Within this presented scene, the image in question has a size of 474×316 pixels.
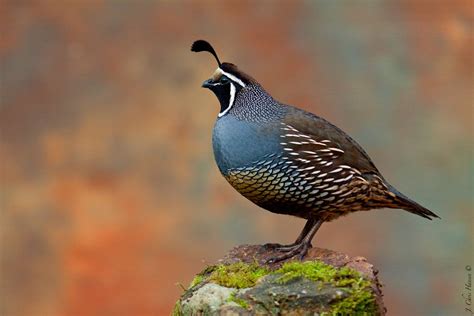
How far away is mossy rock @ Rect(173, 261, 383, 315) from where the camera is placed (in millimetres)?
4484

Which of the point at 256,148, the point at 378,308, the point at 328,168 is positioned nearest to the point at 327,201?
the point at 328,168

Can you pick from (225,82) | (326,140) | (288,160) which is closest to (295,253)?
(288,160)

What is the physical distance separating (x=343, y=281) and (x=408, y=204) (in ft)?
4.23

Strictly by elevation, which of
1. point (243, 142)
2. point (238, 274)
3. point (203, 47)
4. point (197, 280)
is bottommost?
point (238, 274)

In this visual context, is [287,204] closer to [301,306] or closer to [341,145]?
[341,145]

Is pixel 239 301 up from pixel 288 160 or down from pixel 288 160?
down

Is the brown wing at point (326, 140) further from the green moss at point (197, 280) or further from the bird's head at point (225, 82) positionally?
the green moss at point (197, 280)

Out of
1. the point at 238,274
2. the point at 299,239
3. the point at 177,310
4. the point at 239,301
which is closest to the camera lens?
the point at 239,301

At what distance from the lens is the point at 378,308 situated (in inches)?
183

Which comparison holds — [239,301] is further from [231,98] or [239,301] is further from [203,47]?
[203,47]

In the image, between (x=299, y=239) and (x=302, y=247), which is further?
(x=299, y=239)

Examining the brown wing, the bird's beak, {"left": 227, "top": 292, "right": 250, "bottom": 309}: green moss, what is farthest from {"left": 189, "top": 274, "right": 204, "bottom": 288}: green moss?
the bird's beak

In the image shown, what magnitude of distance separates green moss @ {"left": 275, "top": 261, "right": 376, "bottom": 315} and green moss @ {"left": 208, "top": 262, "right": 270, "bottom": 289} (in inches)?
7.7

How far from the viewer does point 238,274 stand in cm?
489
